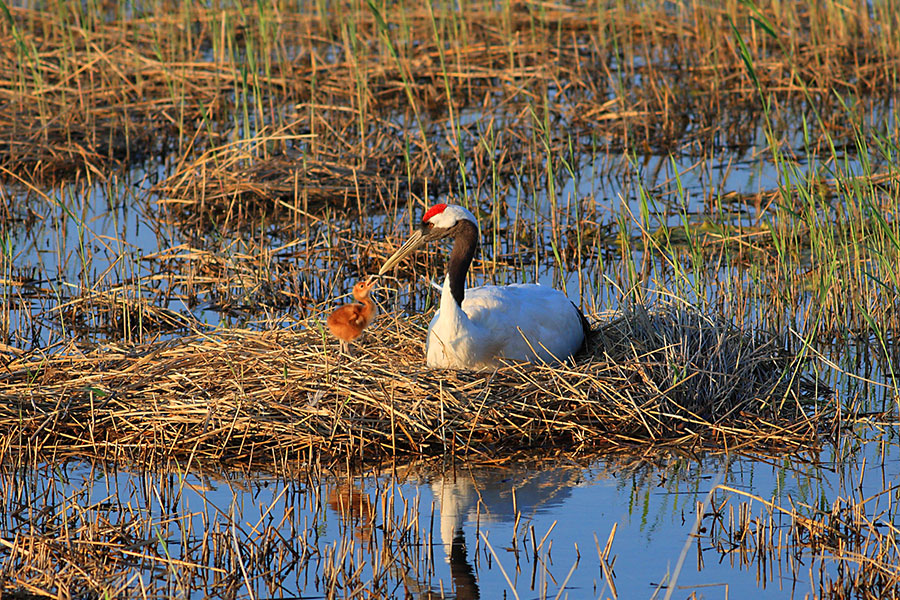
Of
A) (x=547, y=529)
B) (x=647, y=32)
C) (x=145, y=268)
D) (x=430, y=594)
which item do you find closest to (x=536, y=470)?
(x=547, y=529)

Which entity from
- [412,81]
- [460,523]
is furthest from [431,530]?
[412,81]

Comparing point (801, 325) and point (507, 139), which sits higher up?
point (507, 139)

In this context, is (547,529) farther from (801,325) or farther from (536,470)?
(801,325)

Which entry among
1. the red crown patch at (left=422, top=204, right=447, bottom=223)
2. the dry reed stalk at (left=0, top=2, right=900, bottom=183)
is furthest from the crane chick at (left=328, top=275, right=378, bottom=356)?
the dry reed stalk at (left=0, top=2, right=900, bottom=183)

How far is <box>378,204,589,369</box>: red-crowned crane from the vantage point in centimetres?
678

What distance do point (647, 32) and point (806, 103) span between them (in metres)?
3.21

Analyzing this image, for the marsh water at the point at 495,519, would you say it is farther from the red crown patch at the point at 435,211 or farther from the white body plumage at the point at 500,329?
the red crown patch at the point at 435,211

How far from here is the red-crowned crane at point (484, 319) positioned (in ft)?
22.2

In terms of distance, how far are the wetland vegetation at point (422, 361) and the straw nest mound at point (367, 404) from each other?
0.07 feet

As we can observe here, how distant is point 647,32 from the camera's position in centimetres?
1630

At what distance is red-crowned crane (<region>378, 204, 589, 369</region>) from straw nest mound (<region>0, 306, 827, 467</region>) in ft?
0.55

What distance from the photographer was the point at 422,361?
7.18 metres

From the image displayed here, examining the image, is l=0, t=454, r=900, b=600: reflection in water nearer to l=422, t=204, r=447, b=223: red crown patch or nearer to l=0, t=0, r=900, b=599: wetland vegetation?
l=0, t=0, r=900, b=599: wetland vegetation

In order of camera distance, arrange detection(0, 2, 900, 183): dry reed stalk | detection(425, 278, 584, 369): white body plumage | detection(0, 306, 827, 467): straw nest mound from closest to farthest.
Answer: detection(0, 306, 827, 467): straw nest mound
detection(425, 278, 584, 369): white body plumage
detection(0, 2, 900, 183): dry reed stalk
